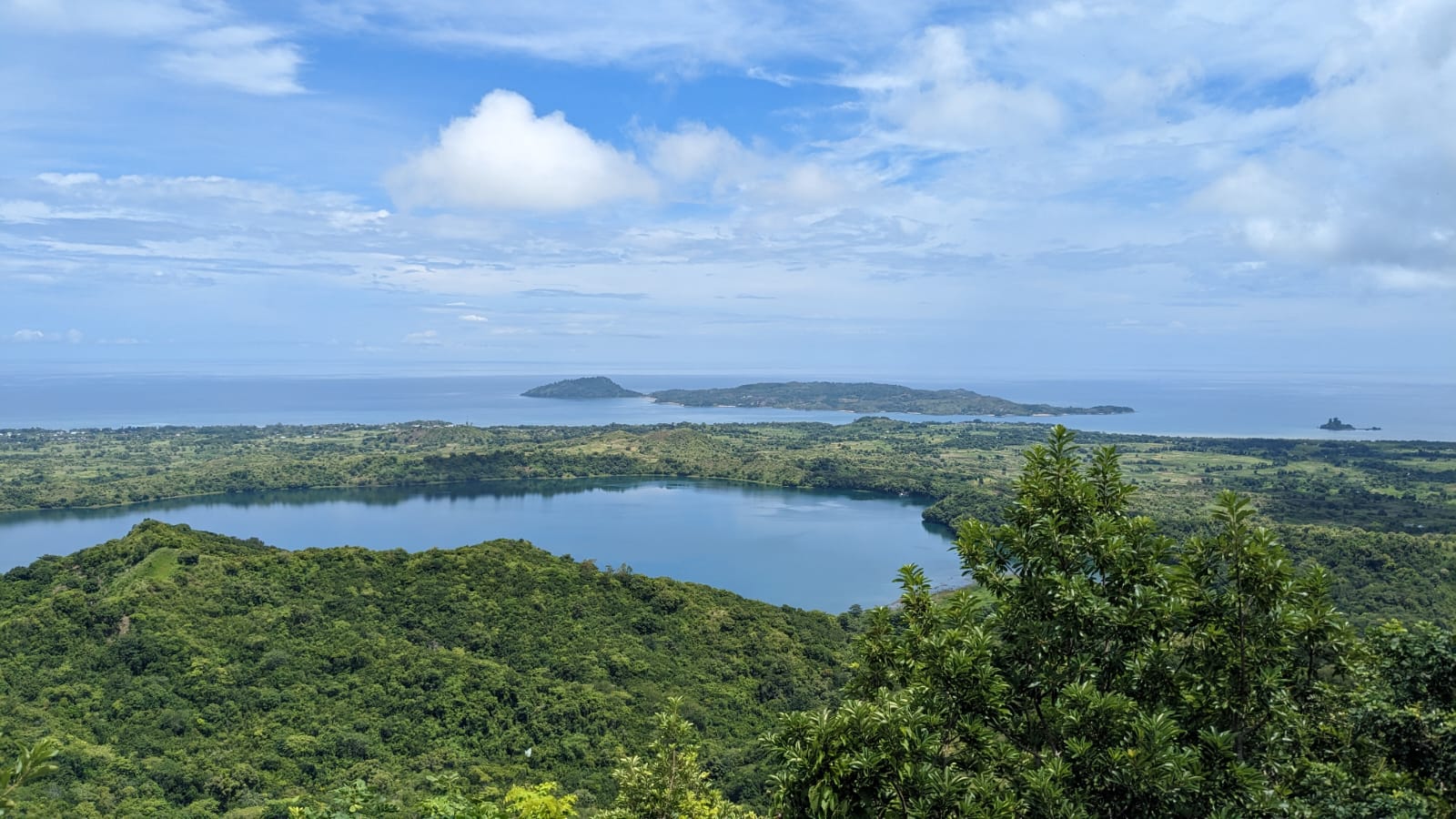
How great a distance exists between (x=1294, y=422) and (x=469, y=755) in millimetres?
137105

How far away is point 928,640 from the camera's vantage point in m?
4.76

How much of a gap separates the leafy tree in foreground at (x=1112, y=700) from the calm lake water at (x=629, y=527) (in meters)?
34.6

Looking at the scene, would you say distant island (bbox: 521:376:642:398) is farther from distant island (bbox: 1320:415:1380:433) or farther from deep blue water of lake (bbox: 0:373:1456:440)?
distant island (bbox: 1320:415:1380:433)

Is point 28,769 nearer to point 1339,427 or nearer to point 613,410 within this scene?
point 1339,427

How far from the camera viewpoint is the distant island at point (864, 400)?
141375 millimetres

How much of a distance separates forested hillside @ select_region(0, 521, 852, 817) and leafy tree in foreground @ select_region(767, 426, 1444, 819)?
13.2 meters

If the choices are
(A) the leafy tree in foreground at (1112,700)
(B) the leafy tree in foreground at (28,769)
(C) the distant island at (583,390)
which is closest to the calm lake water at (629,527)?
(A) the leafy tree in foreground at (1112,700)

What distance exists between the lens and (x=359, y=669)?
Answer: 21.4 meters

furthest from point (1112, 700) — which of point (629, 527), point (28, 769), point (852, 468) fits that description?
point (852, 468)

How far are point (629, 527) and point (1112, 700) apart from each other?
53.6 m

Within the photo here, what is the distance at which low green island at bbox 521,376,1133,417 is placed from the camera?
465 feet

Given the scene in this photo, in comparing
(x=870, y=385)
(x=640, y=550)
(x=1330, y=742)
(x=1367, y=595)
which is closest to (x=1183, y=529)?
(x=1367, y=595)

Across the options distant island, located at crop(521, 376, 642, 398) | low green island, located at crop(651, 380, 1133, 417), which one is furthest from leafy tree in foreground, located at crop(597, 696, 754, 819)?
distant island, located at crop(521, 376, 642, 398)

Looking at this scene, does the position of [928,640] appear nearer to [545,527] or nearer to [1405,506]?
[545,527]
